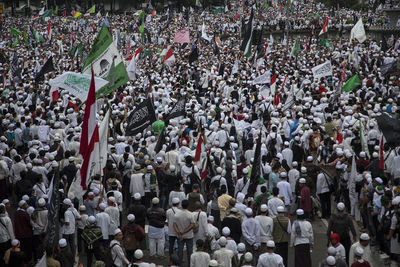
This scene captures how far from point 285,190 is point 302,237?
6.97 feet

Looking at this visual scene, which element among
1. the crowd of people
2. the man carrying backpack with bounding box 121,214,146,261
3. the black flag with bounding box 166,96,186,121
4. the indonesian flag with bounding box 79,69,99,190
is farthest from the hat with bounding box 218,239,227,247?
the black flag with bounding box 166,96,186,121

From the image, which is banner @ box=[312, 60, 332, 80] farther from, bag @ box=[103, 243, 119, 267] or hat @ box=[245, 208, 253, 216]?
bag @ box=[103, 243, 119, 267]

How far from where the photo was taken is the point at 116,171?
12.7 m

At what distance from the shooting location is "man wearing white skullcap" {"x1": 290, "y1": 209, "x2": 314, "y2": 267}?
9.62 meters

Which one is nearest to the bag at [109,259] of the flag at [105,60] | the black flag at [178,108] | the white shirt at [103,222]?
the white shirt at [103,222]

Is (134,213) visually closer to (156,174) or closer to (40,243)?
(40,243)

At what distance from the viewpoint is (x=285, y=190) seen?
11.7 meters

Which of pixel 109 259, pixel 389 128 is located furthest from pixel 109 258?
pixel 389 128

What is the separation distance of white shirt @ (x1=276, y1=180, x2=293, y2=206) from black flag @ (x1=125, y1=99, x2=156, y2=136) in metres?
3.66

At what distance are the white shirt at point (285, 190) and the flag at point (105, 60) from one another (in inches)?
200

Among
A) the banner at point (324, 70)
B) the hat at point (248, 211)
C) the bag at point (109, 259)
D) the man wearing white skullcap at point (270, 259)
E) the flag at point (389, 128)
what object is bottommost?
the bag at point (109, 259)

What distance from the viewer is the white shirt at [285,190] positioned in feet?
38.3

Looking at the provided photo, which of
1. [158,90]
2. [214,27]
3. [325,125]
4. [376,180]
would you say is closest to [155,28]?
[214,27]

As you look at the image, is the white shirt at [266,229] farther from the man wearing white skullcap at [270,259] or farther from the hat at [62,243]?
the hat at [62,243]
